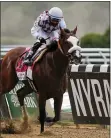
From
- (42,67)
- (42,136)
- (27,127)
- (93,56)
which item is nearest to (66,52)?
(42,67)

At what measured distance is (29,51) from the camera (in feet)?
26.5

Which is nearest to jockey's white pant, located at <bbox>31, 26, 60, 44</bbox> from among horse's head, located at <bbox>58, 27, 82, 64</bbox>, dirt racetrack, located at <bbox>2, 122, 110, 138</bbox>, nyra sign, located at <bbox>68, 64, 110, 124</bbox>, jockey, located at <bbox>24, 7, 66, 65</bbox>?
jockey, located at <bbox>24, 7, 66, 65</bbox>

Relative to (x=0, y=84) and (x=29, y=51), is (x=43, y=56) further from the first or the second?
(x=0, y=84)

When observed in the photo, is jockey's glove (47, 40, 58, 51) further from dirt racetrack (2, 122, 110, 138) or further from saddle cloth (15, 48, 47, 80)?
dirt racetrack (2, 122, 110, 138)

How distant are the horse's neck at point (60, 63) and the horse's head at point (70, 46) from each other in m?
0.14

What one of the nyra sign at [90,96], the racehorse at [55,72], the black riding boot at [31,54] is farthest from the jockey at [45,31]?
the nyra sign at [90,96]

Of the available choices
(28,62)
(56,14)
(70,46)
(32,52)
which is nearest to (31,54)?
(32,52)

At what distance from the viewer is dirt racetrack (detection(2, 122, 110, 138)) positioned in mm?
7691

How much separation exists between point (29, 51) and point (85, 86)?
1.08m

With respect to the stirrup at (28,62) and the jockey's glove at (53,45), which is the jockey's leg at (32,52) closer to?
the stirrup at (28,62)

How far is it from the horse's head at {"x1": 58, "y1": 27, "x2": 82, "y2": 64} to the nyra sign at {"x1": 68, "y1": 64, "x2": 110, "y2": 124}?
1097 mm

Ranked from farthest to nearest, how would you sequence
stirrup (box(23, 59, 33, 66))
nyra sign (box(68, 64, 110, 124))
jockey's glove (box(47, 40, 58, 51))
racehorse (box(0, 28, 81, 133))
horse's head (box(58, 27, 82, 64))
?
nyra sign (box(68, 64, 110, 124)) → stirrup (box(23, 59, 33, 66)) → jockey's glove (box(47, 40, 58, 51)) → racehorse (box(0, 28, 81, 133)) → horse's head (box(58, 27, 82, 64))

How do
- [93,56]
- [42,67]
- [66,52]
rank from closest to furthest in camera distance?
1. [66,52]
2. [42,67]
3. [93,56]

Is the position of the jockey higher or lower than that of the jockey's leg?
higher
